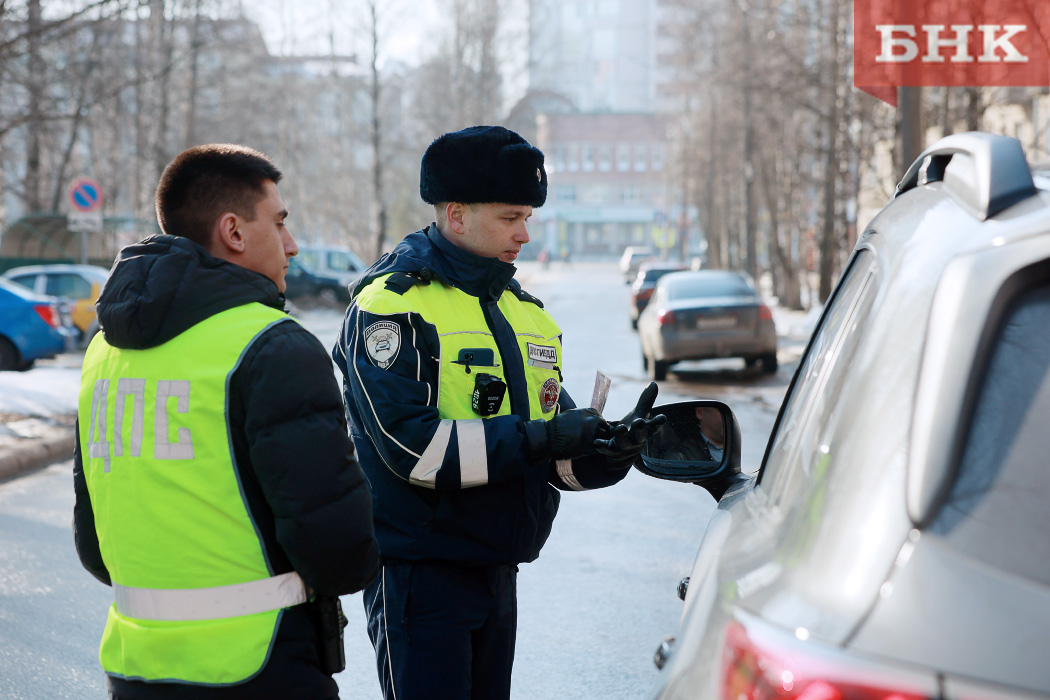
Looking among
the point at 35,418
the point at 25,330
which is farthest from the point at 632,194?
the point at 35,418

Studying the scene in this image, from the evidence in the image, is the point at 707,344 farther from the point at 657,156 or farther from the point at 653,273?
the point at 657,156

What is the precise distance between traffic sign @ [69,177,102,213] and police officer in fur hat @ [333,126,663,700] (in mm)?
17056

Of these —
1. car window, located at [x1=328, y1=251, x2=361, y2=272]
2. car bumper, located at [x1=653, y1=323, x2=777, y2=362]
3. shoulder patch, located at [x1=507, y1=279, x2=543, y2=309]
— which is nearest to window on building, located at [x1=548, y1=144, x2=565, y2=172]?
car window, located at [x1=328, y1=251, x2=361, y2=272]

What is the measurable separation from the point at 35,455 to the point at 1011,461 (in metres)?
9.81

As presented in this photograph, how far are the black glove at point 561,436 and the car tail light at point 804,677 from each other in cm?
122

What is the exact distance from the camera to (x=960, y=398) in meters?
1.23

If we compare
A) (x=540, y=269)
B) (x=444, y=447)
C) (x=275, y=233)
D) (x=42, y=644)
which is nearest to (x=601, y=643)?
(x=42, y=644)

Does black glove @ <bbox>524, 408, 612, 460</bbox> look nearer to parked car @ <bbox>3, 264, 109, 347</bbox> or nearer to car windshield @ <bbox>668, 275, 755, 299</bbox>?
car windshield @ <bbox>668, 275, 755, 299</bbox>

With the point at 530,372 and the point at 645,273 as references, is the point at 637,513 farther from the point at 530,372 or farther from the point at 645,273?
the point at 645,273

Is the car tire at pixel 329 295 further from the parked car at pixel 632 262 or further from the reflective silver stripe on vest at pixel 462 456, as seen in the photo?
the reflective silver stripe on vest at pixel 462 456

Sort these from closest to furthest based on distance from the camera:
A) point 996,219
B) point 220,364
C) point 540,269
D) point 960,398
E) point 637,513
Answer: point 960,398, point 996,219, point 220,364, point 637,513, point 540,269

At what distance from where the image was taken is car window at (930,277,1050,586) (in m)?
1.18

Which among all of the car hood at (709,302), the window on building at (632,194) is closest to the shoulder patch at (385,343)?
the car hood at (709,302)

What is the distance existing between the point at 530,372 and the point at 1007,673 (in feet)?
5.69
